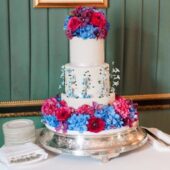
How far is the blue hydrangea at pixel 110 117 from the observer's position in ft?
4.48

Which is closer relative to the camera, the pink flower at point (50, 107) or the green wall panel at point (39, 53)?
the pink flower at point (50, 107)

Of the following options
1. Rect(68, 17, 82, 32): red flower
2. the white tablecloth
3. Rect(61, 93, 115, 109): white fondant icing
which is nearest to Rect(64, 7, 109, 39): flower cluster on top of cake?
Rect(68, 17, 82, 32): red flower

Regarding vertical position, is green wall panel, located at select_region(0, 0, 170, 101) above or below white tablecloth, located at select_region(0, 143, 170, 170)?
above

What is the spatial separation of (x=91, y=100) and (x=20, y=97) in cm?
51

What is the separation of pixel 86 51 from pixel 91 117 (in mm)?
259

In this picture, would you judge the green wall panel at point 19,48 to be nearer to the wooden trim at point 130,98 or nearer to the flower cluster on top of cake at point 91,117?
the wooden trim at point 130,98

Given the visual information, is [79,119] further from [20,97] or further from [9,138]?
[20,97]

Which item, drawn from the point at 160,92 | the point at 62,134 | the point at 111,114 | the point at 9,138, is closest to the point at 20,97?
the point at 9,138

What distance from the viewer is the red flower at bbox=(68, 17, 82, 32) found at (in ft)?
4.55

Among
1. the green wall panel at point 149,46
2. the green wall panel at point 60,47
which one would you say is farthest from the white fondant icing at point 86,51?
the green wall panel at point 149,46

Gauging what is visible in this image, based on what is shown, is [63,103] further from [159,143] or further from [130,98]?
[130,98]

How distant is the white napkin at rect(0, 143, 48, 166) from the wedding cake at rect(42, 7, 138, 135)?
11cm

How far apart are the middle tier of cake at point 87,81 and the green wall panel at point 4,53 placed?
43cm

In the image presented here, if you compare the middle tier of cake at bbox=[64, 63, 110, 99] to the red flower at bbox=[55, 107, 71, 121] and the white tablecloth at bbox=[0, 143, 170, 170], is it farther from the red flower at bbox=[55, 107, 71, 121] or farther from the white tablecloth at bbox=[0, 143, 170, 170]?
the white tablecloth at bbox=[0, 143, 170, 170]
